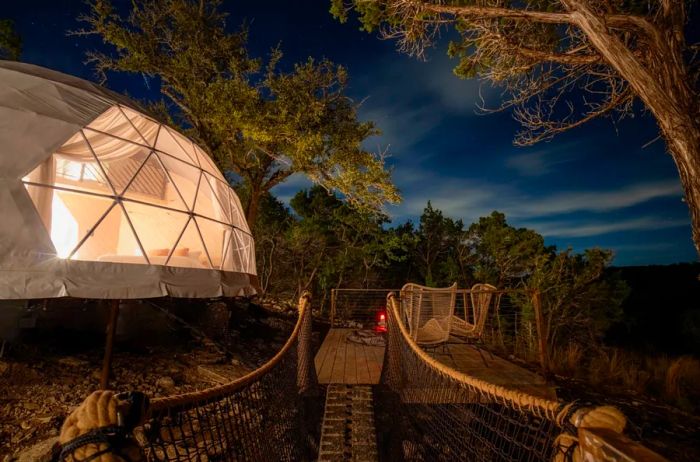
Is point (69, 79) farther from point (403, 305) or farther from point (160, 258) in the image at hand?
point (403, 305)

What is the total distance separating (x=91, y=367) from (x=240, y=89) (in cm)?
602

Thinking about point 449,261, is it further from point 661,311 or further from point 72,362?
point 661,311

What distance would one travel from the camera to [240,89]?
7.23 meters

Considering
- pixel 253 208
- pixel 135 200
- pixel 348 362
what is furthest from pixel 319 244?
pixel 135 200

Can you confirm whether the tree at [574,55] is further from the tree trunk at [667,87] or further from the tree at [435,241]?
the tree at [435,241]

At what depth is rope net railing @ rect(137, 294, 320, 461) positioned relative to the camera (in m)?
1.33

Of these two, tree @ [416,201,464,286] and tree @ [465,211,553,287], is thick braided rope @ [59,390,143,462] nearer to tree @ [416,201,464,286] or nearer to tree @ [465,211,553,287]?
tree @ [465,211,553,287]

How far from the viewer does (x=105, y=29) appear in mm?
7477

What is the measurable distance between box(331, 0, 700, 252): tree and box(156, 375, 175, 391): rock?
20.3 feet

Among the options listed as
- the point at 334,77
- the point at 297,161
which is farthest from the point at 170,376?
the point at 334,77

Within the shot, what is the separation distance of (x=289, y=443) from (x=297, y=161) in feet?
20.4

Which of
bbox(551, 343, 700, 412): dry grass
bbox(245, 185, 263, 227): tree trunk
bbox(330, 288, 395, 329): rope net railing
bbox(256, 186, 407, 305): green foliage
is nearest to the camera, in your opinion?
bbox(551, 343, 700, 412): dry grass

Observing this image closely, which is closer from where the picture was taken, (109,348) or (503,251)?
(109,348)

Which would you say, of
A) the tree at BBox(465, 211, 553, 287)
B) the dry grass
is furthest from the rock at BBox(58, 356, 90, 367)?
the tree at BBox(465, 211, 553, 287)
